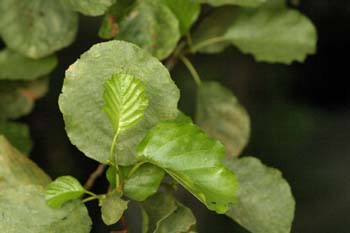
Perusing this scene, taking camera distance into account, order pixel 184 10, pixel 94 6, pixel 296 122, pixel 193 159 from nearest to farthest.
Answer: pixel 193 159 < pixel 94 6 < pixel 184 10 < pixel 296 122

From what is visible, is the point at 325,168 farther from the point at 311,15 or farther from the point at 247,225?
the point at 247,225

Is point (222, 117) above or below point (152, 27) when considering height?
below

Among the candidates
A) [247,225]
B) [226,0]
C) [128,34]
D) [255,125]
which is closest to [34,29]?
[128,34]

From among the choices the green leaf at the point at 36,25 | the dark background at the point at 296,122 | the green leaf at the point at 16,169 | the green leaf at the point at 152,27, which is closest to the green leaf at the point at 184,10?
the green leaf at the point at 152,27

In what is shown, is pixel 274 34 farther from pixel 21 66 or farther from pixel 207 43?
pixel 21 66

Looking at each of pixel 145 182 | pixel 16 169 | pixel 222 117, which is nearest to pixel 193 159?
pixel 145 182

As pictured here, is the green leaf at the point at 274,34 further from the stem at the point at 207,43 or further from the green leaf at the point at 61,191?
the green leaf at the point at 61,191
